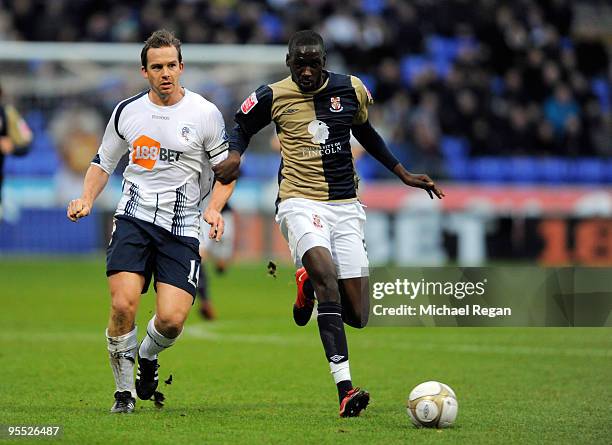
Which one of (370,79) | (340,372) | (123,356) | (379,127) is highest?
(370,79)

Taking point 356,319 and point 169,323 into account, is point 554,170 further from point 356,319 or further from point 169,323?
point 169,323

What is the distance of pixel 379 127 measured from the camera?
23844mm

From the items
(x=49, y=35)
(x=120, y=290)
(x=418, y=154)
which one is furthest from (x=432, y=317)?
(x=49, y=35)

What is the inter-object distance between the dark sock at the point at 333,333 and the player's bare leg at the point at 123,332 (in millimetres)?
1141

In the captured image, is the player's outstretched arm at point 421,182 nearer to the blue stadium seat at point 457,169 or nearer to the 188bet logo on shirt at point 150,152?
the 188bet logo on shirt at point 150,152

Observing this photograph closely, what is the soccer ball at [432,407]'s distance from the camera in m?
6.91

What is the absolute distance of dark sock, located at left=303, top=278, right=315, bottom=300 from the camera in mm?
8500

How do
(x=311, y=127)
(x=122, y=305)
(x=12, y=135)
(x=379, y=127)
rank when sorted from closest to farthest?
(x=122, y=305) → (x=311, y=127) → (x=12, y=135) → (x=379, y=127)

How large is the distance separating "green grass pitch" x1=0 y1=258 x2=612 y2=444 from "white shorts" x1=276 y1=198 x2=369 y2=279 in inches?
37.1

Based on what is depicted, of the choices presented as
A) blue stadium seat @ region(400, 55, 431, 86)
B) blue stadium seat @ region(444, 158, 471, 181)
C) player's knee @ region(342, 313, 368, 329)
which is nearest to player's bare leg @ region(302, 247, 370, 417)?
player's knee @ region(342, 313, 368, 329)

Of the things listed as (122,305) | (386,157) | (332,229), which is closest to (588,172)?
(386,157)

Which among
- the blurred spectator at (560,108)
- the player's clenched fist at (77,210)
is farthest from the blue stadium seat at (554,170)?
the player's clenched fist at (77,210)

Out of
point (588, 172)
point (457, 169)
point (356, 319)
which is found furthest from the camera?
point (588, 172)

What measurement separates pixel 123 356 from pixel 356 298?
159 cm
